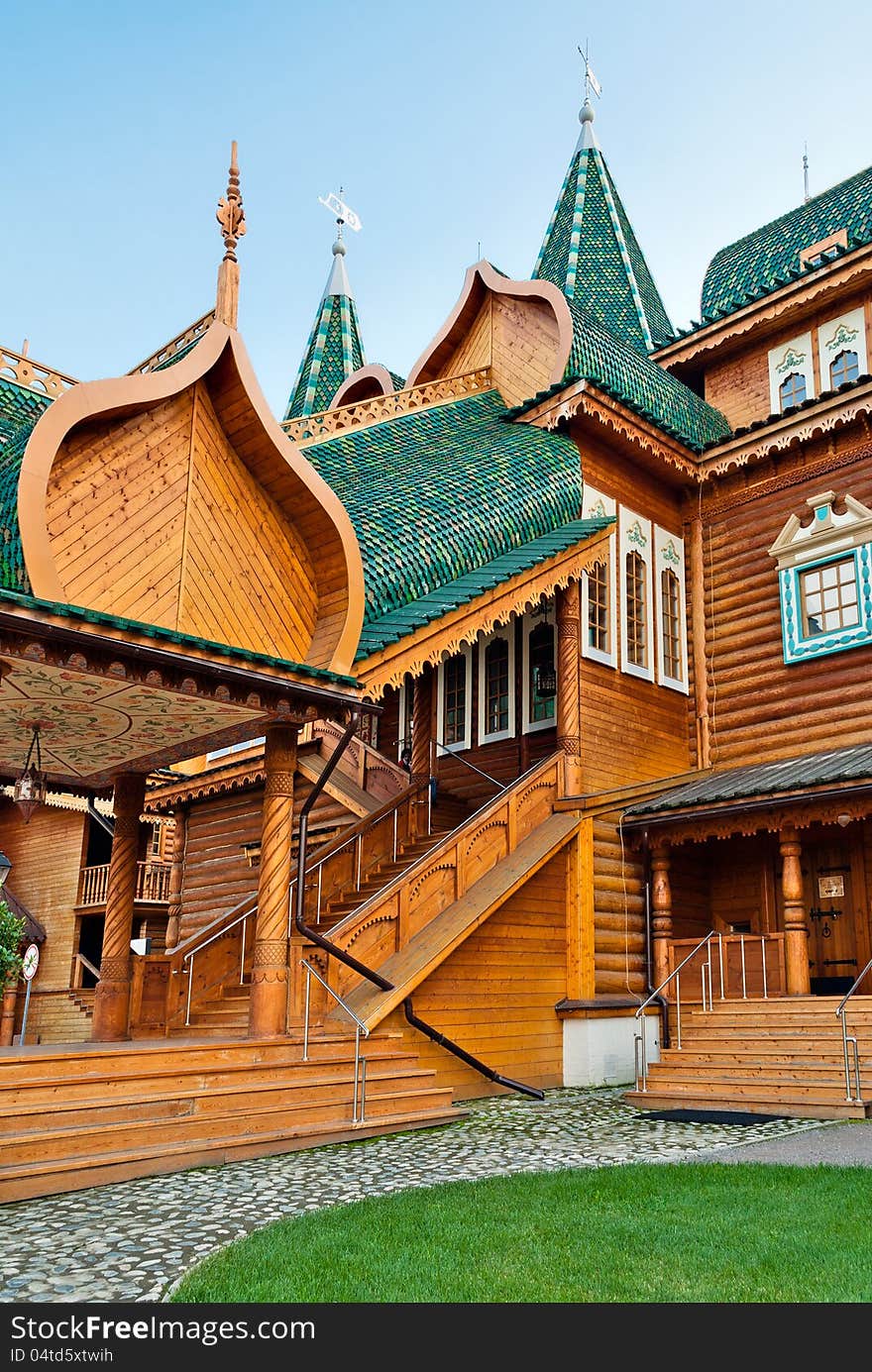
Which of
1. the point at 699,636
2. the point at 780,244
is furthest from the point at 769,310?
the point at 699,636

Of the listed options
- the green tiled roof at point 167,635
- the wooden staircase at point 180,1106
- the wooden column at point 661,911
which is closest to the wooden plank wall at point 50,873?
the wooden column at point 661,911

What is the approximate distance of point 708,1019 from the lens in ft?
41.5

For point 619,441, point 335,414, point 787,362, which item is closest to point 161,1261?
point 335,414

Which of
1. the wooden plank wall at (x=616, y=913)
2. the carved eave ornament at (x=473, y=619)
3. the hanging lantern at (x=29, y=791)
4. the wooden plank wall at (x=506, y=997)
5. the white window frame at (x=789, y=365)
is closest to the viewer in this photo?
the hanging lantern at (x=29, y=791)

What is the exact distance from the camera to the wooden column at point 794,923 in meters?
12.8

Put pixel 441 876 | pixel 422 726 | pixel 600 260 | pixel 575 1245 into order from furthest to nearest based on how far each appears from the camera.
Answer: pixel 600 260
pixel 422 726
pixel 441 876
pixel 575 1245

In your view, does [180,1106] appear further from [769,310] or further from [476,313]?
[769,310]

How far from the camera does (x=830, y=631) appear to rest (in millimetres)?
15109

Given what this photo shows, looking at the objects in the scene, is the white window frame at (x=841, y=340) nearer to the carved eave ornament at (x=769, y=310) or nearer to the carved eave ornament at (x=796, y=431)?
the carved eave ornament at (x=769, y=310)

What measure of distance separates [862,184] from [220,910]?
→ 17197 millimetres

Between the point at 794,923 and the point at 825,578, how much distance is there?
510cm

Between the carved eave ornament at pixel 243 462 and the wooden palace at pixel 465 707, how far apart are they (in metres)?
0.03

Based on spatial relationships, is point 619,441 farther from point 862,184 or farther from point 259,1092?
point 259,1092

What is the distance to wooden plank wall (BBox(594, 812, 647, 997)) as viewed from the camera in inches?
562
